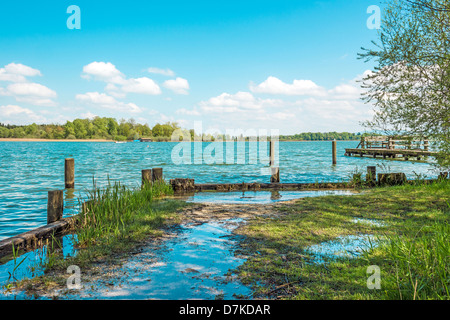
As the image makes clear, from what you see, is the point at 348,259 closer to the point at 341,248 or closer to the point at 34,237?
the point at 341,248

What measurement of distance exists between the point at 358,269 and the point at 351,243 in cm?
166

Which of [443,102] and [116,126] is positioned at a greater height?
[116,126]

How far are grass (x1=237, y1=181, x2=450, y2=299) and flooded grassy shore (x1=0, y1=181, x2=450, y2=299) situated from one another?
0.02 m

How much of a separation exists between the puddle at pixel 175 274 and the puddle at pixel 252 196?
585 centimetres

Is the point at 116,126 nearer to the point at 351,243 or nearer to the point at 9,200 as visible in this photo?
the point at 9,200

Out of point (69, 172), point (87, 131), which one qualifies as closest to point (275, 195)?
point (69, 172)

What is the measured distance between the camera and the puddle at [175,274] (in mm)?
4422

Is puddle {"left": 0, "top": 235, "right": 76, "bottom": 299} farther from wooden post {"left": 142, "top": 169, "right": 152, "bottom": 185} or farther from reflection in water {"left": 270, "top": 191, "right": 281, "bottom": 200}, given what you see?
reflection in water {"left": 270, "top": 191, "right": 281, "bottom": 200}

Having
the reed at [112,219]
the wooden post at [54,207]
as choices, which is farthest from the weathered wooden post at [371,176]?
the wooden post at [54,207]

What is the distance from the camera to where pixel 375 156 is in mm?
41656

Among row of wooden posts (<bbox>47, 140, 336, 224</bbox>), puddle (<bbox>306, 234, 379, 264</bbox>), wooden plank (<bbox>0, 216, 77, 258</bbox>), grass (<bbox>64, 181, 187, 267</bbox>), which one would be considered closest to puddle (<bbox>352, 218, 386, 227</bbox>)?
puddle (<bbox>306, 234, 379, 264</bbox>)

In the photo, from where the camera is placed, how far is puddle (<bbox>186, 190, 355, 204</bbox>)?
1310cm
